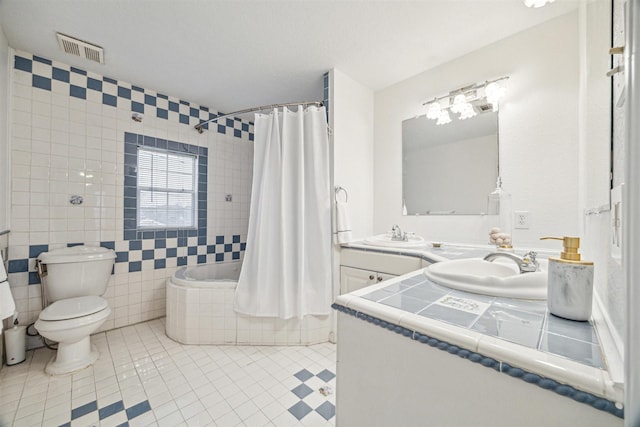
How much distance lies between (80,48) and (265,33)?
1.40 meters

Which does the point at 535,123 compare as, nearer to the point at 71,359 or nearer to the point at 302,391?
the point at 302,391

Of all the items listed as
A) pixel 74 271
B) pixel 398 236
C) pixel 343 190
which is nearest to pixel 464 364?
pixel 398 236

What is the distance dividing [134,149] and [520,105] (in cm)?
325

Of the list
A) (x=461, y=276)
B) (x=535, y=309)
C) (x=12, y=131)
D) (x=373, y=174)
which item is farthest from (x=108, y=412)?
(x=373, y=174)

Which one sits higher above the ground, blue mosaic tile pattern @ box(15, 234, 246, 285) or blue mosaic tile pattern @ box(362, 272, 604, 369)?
blue mosaic tile pattern @ box(362, 272, 604, 369)

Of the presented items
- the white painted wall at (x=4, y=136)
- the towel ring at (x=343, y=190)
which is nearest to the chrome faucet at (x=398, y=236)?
the towel ring at (x=343, y=190)

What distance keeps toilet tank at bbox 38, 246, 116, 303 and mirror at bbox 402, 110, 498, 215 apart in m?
2.62

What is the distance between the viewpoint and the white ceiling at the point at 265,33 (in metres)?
1.54

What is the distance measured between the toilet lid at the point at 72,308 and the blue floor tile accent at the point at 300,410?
4.91ft

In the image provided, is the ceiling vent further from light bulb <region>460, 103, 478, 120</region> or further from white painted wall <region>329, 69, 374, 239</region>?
light bulb <region>460, 103, 478, 120</region>

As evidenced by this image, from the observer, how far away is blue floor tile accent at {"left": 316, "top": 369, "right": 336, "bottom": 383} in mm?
1639

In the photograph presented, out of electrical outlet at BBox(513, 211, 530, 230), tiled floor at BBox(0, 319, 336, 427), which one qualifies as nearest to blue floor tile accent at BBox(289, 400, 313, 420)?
tiled floor at BBox(0, 319, 336, 427)

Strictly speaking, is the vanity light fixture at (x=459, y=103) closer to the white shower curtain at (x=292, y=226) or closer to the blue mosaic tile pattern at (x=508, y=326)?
the white shower curtain at (x=292, y=226)

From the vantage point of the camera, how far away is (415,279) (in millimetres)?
974
